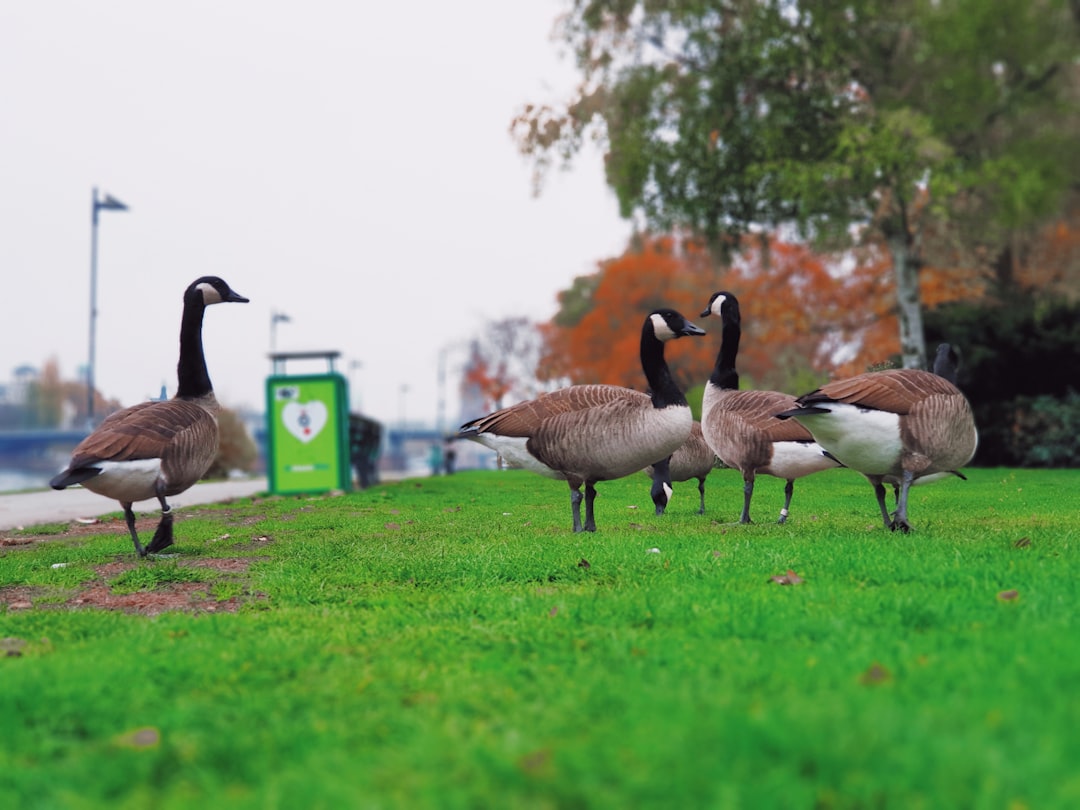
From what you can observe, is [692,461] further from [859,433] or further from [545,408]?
[859,433]

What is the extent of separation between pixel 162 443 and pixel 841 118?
762 inches

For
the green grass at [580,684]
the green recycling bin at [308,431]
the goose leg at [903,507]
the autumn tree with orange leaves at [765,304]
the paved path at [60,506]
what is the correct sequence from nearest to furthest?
the green grass at [580,684] < the goose leg at [903,507] < the paved path at [60,506] < the green recycling bin at [308,431] < the autumn tree with orange leaves at [765,304]

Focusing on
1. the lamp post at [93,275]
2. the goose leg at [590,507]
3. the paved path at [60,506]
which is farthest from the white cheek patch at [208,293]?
the lamp post at [93,275]

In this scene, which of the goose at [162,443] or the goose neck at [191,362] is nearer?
the goose at [162,443]

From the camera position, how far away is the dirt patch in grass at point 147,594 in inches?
252

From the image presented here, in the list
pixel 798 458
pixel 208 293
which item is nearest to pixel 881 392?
pixel 798 458

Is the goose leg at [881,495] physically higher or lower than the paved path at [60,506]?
higher

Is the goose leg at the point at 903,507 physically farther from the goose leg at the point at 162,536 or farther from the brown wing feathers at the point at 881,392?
the goose leg at the point at 162,536

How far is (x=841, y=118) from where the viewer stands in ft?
74.0

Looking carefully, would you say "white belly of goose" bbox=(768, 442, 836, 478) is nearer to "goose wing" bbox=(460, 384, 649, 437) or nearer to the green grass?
"goose wing" bbox=(460, 384, 649, 437)

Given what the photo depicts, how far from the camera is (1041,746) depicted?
2619 mm

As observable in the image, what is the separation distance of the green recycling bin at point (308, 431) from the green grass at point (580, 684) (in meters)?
12.5

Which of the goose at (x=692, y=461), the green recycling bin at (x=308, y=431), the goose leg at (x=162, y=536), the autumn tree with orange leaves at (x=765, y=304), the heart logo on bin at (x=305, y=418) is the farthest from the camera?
the autumn tree with orange leaves at (x=765, y=304)

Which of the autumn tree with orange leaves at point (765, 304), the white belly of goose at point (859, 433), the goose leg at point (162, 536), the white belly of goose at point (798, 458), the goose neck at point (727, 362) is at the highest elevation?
the autumn tree with orange leaves at point (765, 304)
